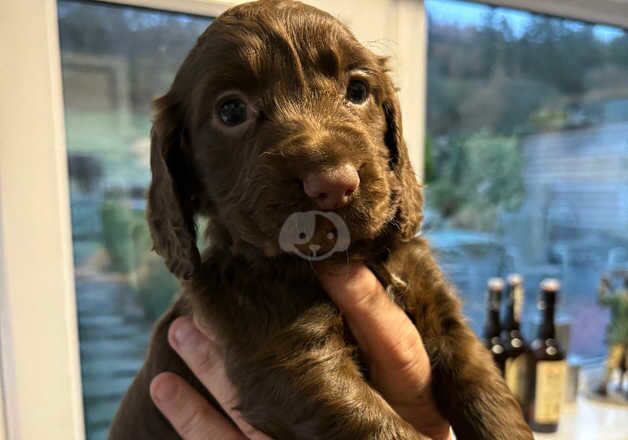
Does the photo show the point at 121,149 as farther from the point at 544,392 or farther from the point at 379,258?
the point at 544,392

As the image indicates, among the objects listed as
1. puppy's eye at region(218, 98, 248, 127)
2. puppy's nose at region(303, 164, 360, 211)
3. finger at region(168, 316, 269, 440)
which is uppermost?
puppy's eye at region(218, 98, 248, 127)

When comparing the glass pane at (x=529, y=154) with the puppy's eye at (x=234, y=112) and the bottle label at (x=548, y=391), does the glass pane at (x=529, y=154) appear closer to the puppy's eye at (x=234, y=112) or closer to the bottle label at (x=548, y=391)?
the bottle label at (x=548, y=391)

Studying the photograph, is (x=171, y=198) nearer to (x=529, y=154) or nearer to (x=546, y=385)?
(x=546, y=385)

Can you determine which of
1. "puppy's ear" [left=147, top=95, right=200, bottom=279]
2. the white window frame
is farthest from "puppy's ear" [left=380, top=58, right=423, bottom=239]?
the white window frame

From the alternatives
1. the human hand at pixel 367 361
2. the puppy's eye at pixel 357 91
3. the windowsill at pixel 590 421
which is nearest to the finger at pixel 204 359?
the human hand at pixel 367 361

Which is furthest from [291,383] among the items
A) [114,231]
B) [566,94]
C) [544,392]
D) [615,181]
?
[615,181]

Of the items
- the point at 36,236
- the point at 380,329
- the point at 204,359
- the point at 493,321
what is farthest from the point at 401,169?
the point at 493,321

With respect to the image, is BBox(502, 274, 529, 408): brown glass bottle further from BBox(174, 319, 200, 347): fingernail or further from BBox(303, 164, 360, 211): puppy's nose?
BBox(303, 164, 360, 211): puppy's nose
